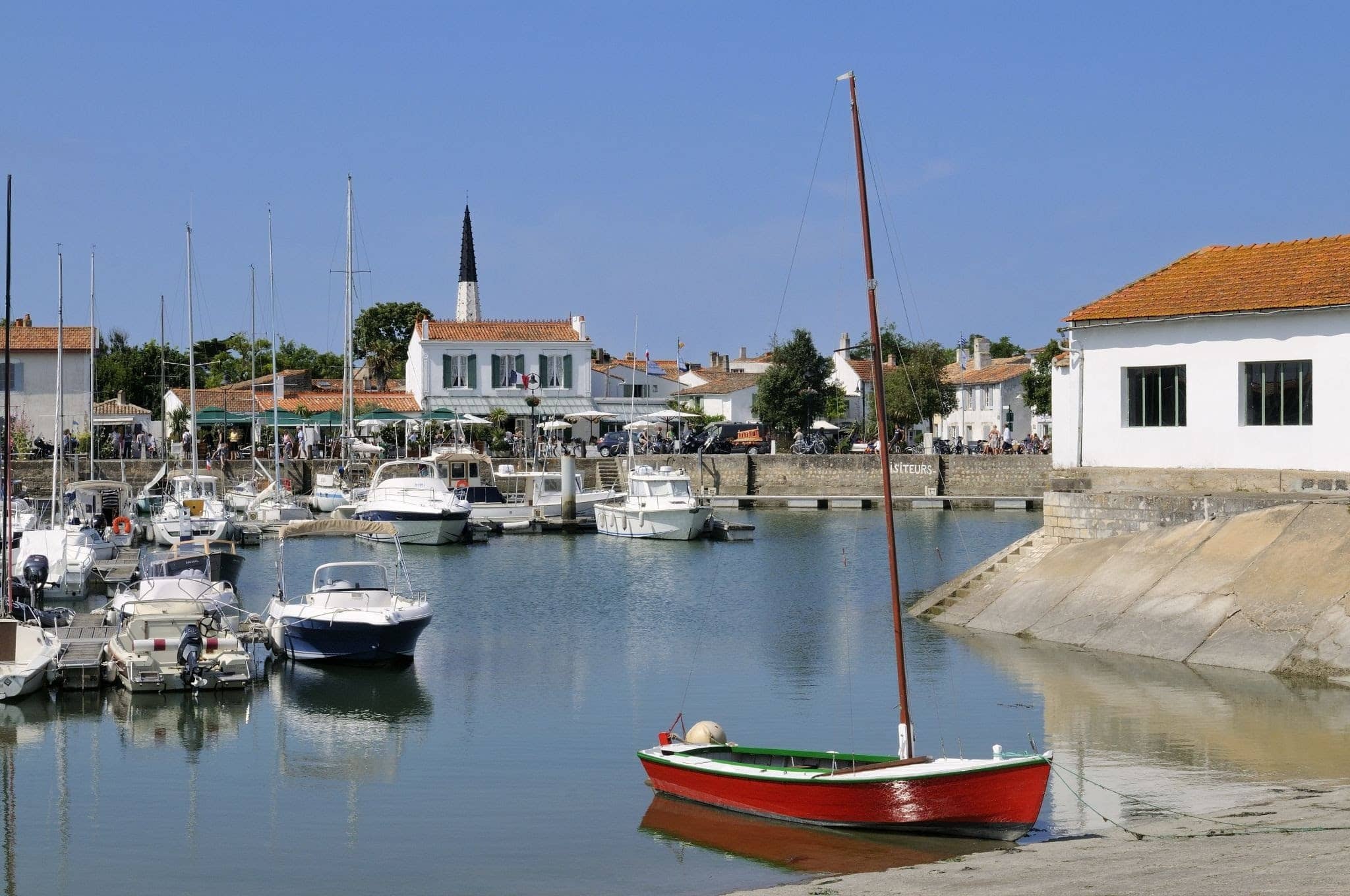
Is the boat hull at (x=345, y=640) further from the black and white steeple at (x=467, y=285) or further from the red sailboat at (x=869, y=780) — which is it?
the black and white steeple at (x=467, y=285)

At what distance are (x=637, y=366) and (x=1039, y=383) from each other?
1110 inches

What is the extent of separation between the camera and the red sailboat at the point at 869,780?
53.3 feet

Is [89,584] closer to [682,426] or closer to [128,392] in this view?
[682,426]

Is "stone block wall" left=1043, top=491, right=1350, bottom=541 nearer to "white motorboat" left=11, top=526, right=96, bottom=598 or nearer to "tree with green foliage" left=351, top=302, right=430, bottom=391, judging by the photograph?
"white motorboat" left=11, top=526, right=96, bottom=598

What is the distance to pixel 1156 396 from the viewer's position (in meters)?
32.6

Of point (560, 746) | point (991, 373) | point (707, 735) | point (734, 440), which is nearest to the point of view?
point (707, 735)

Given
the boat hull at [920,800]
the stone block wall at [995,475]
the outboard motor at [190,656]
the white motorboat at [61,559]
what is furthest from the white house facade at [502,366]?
the boat hull at [920,800]

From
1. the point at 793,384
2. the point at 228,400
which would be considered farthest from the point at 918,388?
the point at 228,400

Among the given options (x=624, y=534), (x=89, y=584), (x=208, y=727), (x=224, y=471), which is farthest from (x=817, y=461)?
(x=208, y=727)

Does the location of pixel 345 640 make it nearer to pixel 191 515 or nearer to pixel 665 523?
pixel 191 515

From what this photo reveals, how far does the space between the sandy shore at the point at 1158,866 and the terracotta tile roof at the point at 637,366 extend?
66.2m

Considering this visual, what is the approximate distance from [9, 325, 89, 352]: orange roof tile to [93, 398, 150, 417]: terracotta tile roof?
5556 millimetres

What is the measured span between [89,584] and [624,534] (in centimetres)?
2365

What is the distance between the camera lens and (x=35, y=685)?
25.4 metres
